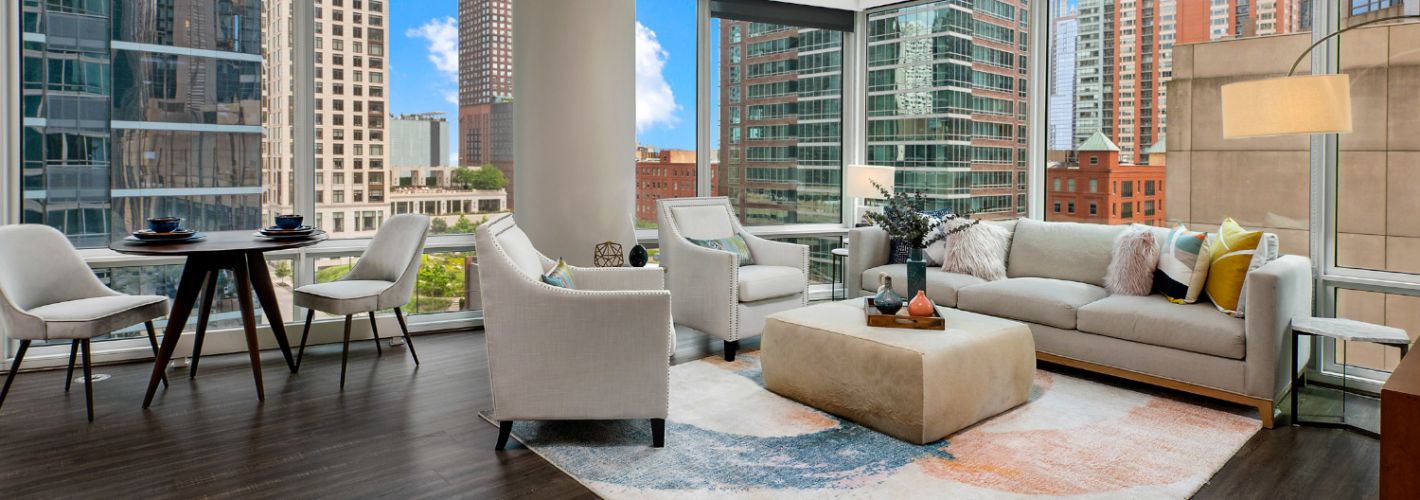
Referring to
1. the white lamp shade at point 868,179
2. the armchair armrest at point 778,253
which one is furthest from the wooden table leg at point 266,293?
the white lamp shade at point 868,179

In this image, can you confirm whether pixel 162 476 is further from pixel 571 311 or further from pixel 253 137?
pixel 253 137

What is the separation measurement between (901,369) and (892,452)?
33 cm

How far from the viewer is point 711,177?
6.56 m

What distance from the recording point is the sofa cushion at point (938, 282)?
4996 millimetres

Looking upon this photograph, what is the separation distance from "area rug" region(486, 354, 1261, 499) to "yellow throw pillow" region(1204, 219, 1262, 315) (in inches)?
21.2

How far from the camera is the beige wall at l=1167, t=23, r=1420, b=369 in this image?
13.1 ft

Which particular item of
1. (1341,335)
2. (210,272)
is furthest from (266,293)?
(1341,335)

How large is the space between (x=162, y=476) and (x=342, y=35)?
127 inches

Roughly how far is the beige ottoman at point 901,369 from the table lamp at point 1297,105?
132 centimetres

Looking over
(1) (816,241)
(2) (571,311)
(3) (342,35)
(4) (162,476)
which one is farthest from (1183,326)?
(3) (342,35)

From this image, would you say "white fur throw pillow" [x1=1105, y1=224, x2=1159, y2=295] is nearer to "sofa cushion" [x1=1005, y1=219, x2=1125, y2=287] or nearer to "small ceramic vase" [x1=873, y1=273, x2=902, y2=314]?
"sofa cushion" [x1=1005, y1=219, x2=1125, y2=287]

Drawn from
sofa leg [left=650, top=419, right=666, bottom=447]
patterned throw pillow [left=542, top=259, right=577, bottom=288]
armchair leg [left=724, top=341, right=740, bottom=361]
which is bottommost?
sofa leg [left=650, top=419, right=666, bottom=447]

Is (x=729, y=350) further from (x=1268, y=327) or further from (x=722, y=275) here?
(x=1268, y=327)

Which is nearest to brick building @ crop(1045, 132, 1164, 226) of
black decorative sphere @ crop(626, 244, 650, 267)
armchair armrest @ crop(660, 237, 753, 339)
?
armchair armrest @ crop(660, 237, 753, 339)
